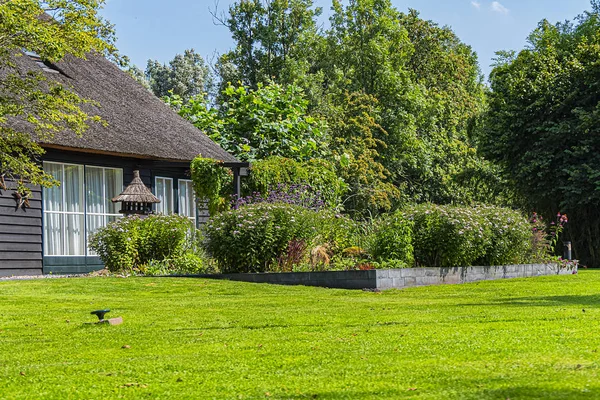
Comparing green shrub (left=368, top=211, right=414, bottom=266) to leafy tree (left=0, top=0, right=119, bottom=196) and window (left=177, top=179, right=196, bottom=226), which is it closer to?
leafy tree (left=0, top=0, right=119, bottom=196)

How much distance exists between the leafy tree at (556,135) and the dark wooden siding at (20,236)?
16805 mm

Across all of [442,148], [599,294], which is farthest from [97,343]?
[442,148]

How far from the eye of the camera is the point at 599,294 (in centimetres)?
1182

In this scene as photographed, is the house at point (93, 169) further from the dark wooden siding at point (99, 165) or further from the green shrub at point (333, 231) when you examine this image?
the green shrub at point (333, 231)

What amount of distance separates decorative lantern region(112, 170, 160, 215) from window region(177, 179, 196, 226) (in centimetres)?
352

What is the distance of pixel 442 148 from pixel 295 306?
104ft

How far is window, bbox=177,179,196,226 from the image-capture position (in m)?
22.4

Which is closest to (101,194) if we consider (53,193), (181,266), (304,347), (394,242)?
(53,193)

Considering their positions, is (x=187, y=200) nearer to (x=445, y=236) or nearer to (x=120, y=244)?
(x=120, y=244)

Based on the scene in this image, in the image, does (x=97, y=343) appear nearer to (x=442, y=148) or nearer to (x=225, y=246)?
(x=225, y=246)

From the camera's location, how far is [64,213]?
62.8 ft

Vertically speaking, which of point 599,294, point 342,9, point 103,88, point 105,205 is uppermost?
point 342,9

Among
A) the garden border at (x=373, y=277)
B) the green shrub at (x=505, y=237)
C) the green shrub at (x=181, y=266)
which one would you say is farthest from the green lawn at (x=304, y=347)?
the green shrub at (x=505, y=237)

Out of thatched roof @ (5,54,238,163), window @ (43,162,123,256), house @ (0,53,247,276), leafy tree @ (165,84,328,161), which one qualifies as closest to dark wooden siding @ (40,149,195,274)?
house @ (0,53,247,276)
